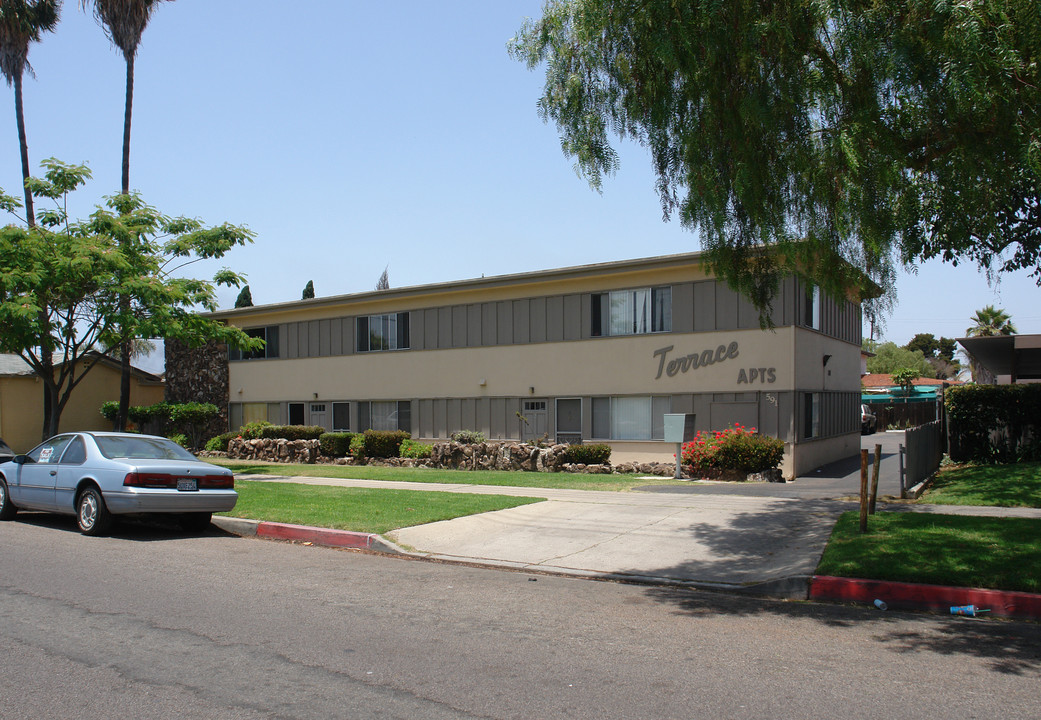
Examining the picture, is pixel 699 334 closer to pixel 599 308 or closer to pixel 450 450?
pixel 599 308

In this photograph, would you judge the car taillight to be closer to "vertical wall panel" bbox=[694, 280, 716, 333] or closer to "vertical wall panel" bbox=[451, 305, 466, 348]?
"vertical wall panel" bbox=[694, 280, 716, 333]

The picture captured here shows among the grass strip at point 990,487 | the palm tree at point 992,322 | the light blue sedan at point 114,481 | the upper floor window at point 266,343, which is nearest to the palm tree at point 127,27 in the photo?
the upper floor window at point 266,343

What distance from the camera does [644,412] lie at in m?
22.6

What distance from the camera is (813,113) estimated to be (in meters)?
9.14

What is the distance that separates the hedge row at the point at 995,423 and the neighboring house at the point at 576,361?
3.50 metres

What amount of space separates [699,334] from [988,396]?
6673mm

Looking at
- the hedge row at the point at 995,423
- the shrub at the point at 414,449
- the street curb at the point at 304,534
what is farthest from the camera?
the shrub at the point at 414,449

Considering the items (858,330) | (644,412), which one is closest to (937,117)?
(644,412)

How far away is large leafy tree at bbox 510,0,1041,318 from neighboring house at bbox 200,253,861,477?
9.64 meters

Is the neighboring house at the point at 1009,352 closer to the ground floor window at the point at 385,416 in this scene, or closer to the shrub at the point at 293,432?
the ground floor window at the point at 385,416

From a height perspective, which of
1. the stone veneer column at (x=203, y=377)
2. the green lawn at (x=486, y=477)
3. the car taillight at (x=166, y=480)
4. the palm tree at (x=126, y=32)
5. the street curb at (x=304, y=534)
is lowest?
the green lawn at (x=486, y=477)

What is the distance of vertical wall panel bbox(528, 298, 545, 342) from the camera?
24578 millimetres

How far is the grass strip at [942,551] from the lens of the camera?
8.00 meters

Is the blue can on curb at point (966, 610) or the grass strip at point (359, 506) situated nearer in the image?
the blue can on curb at point (966, 610)
